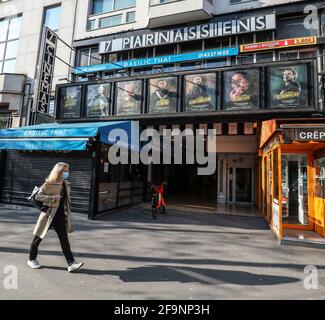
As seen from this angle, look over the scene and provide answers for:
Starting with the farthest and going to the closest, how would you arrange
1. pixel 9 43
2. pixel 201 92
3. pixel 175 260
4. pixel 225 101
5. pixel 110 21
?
pixel 9 43, pixel 110 21, pixel 201 92, pixel 225 101, pixel 175 260

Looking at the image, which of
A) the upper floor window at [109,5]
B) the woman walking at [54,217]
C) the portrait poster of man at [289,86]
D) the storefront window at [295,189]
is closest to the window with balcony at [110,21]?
the upper floor window at [109,5]

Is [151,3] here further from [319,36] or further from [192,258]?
[192,258]

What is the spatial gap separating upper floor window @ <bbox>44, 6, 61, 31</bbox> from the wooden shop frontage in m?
14.5

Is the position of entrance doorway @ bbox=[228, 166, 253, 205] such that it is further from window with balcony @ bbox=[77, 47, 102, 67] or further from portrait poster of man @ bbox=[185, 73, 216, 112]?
window with balcony @ bbox=[77, 47, 102, 67]

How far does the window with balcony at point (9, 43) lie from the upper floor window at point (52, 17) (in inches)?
87.7

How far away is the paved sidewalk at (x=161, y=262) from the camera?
3.88 metres

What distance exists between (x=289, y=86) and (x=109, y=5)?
11.2 metres

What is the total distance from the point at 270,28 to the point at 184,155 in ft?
28.4

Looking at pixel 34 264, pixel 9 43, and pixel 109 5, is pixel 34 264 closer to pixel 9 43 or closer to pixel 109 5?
pixel 109 5

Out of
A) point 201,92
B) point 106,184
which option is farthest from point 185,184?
point 106,184

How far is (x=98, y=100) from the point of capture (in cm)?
1241

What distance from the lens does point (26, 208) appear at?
1041 cm

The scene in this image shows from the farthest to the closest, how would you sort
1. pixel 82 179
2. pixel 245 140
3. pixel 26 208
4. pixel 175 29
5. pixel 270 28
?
pixel 245 140 < pixel 175 29 < pixel 270 28 < pixel 26 208 < pixel 82 179
